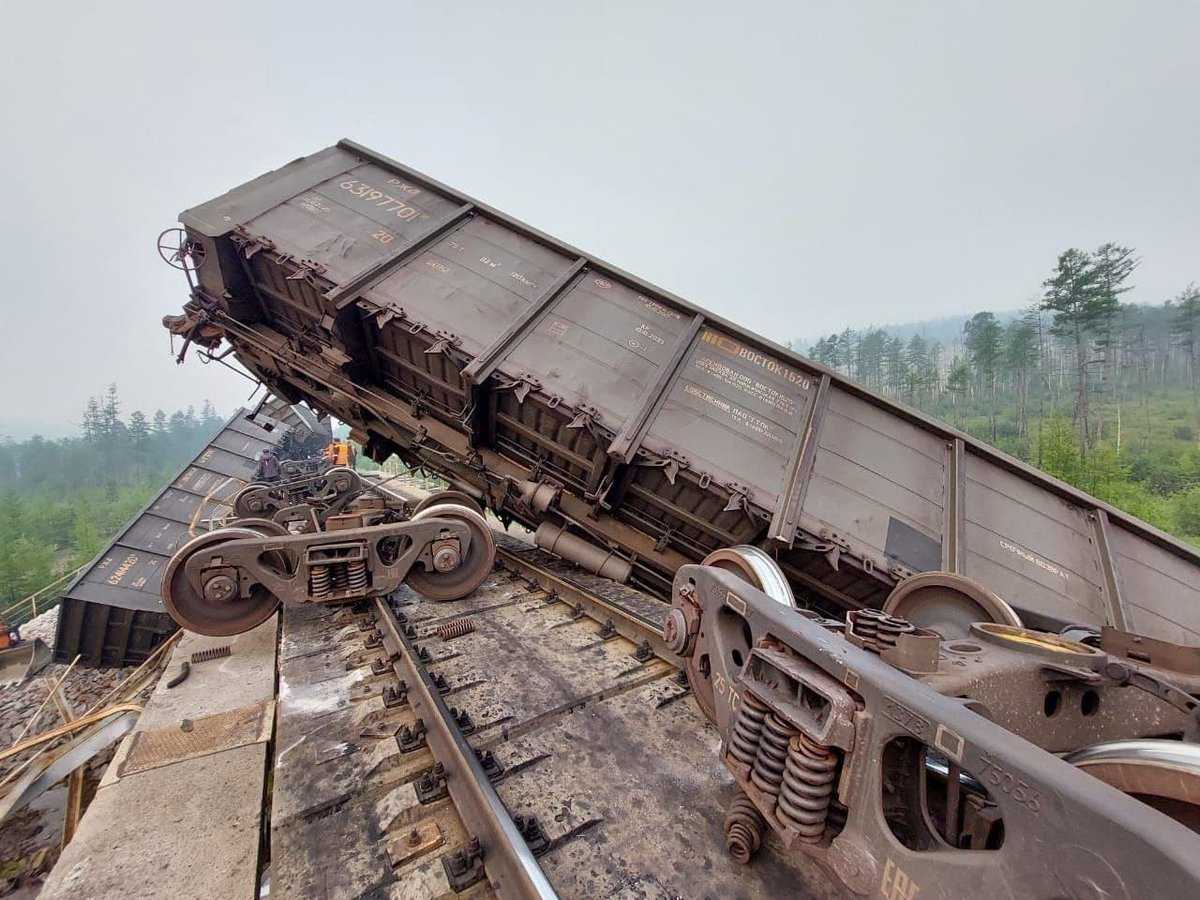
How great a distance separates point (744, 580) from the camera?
2.64m

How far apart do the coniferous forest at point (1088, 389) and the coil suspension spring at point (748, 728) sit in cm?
2655

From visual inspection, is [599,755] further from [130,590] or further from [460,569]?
→ [130,590]

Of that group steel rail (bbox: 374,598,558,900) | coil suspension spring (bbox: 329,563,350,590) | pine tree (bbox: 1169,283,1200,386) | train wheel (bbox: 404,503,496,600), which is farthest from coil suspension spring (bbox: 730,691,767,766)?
pine tree (bbox: 1169,283,1200,386)

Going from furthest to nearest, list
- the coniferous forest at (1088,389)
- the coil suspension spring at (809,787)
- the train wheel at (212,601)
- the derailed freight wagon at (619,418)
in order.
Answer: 1. the coniferous forest at (1088,389)
2. the derailed freight wagon at (619,418)
3. the train wheel at (212,601)
4. the coil suspension spring at (809,787)

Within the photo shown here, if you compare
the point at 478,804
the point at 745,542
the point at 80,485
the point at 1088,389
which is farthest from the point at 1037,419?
the point at 80,485

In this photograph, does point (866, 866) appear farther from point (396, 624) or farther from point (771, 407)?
point (771, 407)

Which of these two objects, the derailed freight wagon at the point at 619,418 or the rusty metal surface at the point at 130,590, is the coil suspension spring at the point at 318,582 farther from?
the rusty metal surface at the point at 130,590

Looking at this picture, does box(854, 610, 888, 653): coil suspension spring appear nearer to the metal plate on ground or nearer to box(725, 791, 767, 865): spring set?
box(725, 791, 767, 865): spring set

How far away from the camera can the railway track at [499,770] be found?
1967 millimetres

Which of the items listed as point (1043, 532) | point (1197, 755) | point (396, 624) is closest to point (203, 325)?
point (396, 624)

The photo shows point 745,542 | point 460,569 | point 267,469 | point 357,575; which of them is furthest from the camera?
point 267,469

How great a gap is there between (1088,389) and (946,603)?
258 feet

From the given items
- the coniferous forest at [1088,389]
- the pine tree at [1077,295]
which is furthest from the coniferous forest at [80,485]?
the pine tree at [1077,295]

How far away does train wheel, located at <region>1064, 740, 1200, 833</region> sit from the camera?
127cm
